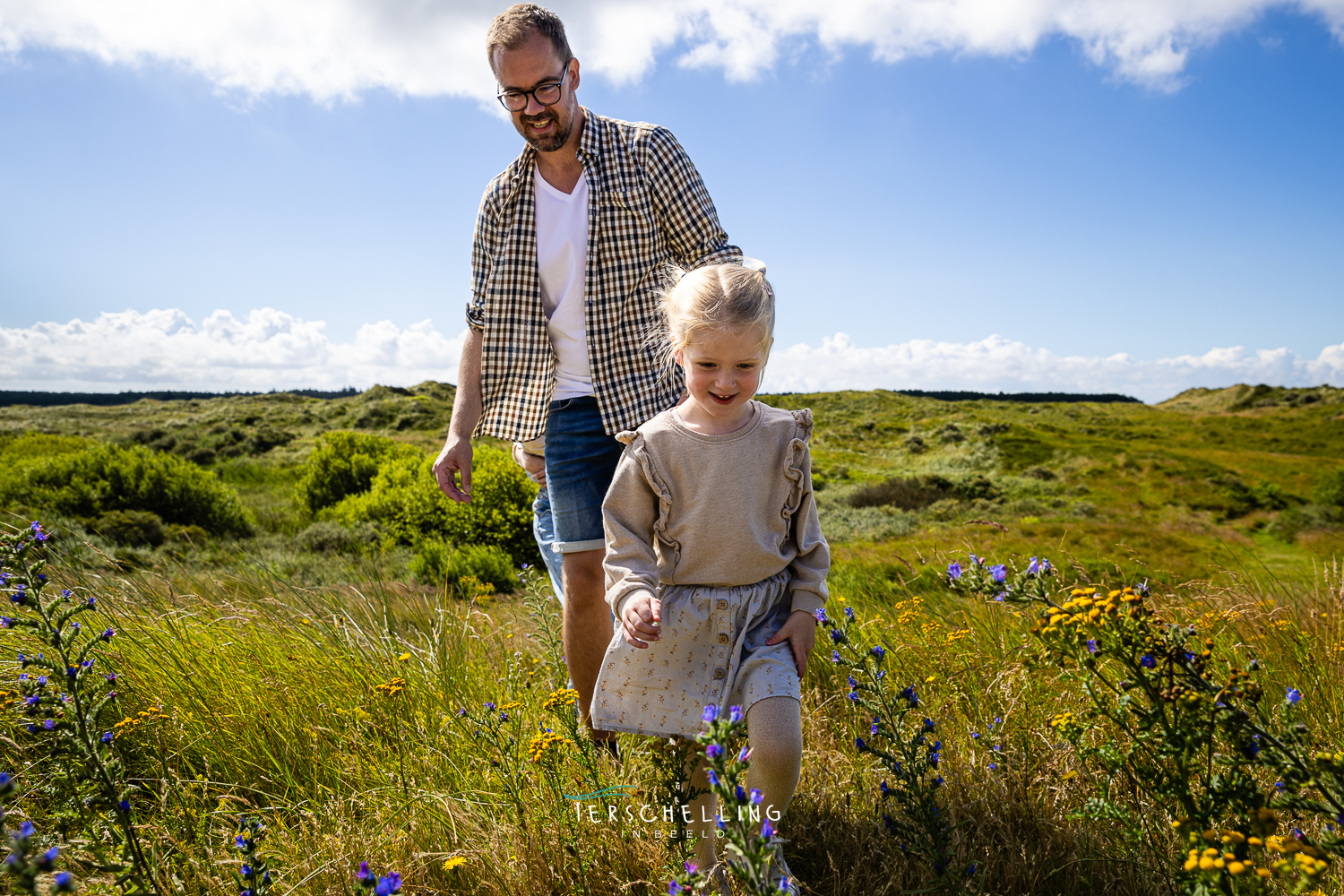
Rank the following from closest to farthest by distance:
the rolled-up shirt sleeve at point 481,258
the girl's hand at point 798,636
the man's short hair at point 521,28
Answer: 1. the girl's hand at point 798,636
2. the man's short hair at point 521,28
3. the rolled-up shirt sleeve at point 481,258

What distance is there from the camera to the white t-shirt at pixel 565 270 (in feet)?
8.75

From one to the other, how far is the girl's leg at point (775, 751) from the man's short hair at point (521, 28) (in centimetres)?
219

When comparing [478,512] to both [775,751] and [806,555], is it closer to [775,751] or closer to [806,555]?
[806,555]

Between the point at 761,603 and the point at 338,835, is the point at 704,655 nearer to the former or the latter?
the point at 761,603

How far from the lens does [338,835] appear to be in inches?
72.7

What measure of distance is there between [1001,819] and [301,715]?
7.68 feet

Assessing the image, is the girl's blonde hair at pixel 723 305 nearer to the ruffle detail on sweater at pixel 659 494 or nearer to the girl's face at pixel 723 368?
the girl's face at pixel 723 368

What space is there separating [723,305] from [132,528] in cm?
1538

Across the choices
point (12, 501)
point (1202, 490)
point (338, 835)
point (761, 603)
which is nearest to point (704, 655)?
point (761, 603)

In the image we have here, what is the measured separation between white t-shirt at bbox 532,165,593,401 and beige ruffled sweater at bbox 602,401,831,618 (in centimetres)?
77

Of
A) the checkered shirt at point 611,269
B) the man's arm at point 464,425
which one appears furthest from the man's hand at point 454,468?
the checkered shirt at point 611,269

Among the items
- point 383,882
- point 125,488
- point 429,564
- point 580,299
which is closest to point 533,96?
point 580,299

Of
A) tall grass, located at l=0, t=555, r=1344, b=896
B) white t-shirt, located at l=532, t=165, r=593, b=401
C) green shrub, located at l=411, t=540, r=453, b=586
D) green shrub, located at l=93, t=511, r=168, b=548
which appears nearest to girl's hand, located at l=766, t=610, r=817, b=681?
tall grass, located at l=0, t=555, r=1344, b=896

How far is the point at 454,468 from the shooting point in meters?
2.62
